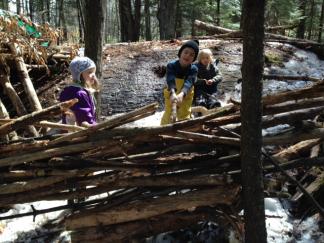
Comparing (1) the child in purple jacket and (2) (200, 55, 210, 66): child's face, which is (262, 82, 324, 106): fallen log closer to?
(1) the child in purple jacket

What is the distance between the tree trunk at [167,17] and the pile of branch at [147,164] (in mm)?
8496

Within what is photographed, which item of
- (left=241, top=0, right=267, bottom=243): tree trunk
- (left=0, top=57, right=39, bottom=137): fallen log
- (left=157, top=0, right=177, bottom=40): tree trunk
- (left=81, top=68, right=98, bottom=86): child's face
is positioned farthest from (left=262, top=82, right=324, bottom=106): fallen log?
(left=157, top=0, right=177, bottom=40): tree trunk

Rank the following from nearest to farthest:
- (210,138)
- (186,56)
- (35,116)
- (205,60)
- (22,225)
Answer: (210,138) → (35,116) → (22,225) → (186,56) → (205,60)

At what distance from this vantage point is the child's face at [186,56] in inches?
170

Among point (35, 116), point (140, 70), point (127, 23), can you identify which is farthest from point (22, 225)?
point (127, 23)

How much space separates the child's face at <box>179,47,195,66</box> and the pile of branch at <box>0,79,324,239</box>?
142cm

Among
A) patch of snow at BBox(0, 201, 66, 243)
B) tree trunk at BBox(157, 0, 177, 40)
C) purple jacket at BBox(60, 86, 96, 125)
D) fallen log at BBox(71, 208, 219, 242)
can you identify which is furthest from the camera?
tree trunk at BBox(157, 0, 177, 40)

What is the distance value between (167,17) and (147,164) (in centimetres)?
899

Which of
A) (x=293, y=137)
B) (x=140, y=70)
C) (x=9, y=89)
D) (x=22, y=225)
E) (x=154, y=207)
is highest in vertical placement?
(x=293, y=137)

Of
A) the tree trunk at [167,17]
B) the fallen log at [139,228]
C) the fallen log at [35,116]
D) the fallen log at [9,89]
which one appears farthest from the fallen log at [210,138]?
the tree trunk at [167,17]

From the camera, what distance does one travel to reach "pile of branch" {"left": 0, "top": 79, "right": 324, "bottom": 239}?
114 inches

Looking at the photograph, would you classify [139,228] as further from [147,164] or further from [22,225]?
[22,225]

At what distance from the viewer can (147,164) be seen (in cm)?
301

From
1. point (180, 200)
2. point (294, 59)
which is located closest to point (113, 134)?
point (180, 200)
